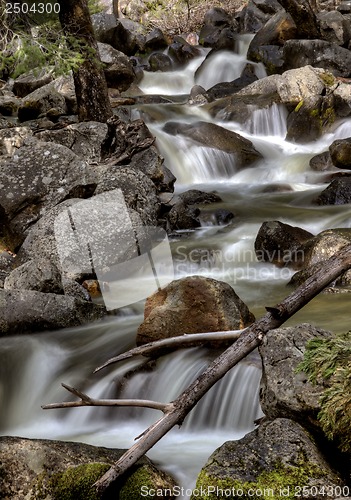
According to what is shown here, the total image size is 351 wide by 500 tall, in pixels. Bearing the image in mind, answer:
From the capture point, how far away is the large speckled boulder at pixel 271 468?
2.53m

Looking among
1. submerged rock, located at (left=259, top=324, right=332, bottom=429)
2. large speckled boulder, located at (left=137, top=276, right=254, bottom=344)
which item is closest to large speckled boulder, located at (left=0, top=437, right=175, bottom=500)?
submerged rock, located at (left=259, top=324, right=332, bottom=429)

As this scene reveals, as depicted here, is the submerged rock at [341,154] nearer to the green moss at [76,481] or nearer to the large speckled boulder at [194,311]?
the large speckled boulder at [194,311]

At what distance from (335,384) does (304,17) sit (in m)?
19.2

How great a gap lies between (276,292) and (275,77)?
452 inches

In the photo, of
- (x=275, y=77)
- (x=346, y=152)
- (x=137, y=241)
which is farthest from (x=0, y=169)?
(x=275, y=77)

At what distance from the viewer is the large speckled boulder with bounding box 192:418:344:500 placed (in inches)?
99.7

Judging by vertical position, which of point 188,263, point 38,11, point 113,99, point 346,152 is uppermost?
point 38,11

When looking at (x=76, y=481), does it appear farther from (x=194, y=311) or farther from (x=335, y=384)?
(x=194, y=311)

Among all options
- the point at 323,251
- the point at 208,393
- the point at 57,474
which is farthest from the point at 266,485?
the point at 323,251

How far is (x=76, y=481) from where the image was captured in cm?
297

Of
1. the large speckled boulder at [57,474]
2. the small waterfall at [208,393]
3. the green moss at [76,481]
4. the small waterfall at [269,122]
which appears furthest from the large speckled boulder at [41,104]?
the green moss at [76,481]

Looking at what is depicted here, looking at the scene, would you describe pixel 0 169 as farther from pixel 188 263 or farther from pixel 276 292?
pixel 276 292

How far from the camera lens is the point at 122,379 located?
4.79m

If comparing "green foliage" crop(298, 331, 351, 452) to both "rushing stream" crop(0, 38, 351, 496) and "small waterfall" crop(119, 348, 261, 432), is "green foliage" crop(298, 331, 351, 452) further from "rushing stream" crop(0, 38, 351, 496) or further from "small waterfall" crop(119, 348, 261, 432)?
"small waterfall" crop(119, 348, 261, 432)
